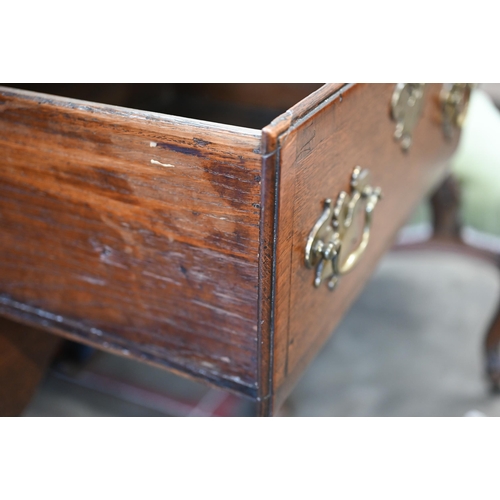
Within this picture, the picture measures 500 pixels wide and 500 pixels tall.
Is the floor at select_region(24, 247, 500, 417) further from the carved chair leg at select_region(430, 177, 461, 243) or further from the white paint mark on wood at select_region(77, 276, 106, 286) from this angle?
the white paint mark on wood at select_region(77, 276, 106, 286)

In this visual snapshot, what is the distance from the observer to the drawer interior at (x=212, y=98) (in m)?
1.13

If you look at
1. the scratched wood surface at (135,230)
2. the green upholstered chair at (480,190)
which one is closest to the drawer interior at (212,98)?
the green upholstered chair at (480,190)

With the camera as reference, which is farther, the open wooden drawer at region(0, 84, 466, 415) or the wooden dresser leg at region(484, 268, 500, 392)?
the wooden dresser leg at region(484, 268, 500, 392)

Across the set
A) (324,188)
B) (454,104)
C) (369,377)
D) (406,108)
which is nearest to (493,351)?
(369,377)

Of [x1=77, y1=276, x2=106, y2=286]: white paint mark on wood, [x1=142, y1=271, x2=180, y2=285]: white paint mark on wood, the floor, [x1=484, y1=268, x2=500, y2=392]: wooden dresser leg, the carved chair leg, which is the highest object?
[x1=142, y1=271, x2=180, y2=285]: white paint mark on wood

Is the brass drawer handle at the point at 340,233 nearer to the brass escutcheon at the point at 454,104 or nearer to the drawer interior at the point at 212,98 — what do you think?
the brass escutcheon at the point at 454,104

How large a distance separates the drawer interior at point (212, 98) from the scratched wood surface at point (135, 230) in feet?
1.70

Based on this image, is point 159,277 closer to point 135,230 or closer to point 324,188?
point 135,230

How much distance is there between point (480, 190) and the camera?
1.23 m

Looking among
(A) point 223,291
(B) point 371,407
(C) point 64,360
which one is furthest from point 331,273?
(C) point 64,360

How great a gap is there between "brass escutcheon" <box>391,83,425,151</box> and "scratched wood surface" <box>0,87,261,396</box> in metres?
0.33

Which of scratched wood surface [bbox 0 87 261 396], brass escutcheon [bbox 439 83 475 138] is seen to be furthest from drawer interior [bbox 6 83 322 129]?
scratched wood surface [bbox 0 87 261 396]

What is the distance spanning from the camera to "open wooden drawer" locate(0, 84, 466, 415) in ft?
1.63

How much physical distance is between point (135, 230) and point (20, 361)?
39 cm
